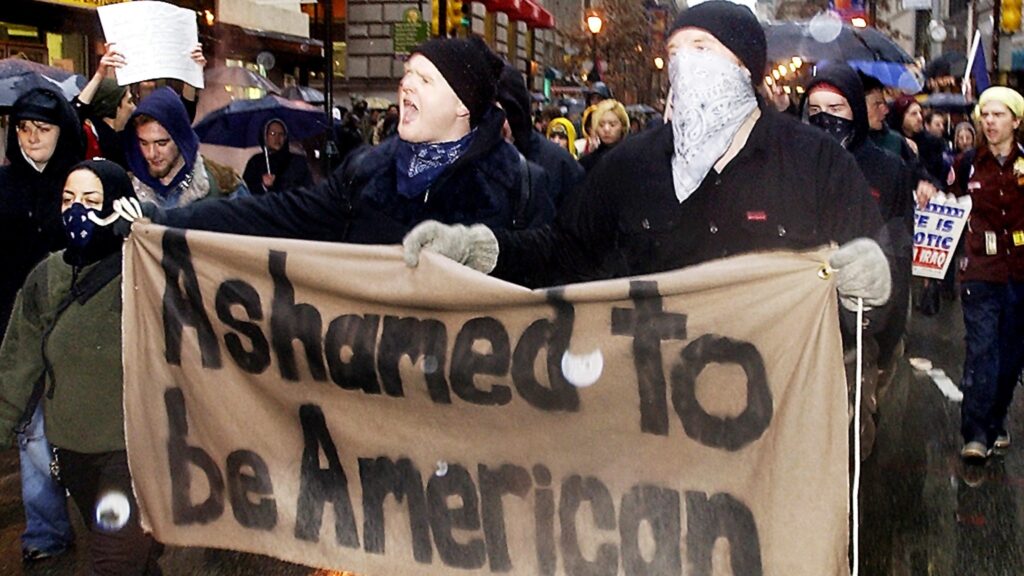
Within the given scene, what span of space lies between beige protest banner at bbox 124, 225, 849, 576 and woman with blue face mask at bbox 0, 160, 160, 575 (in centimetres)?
26

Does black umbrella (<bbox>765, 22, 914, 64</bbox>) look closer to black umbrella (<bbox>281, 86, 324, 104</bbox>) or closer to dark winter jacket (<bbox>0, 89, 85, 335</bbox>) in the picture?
black umbrella (<bbox>281, 86, 324, 104</bbox>)

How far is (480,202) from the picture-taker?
13.3 feet

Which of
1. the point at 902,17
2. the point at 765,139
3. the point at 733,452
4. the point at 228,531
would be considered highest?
the point at 902,17

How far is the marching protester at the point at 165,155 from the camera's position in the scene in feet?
17.4

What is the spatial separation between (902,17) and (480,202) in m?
59.1

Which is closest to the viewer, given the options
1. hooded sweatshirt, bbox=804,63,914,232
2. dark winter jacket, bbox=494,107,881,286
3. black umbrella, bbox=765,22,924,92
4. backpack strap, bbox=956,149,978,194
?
dark winter jacket, bbox=494,107,881,286

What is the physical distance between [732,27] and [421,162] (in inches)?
40.1

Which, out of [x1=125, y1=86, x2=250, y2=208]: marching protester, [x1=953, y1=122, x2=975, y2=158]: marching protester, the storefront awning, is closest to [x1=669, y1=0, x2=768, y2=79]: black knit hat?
[x1=125, y1=86, x2=250, y2=208]: marching protester

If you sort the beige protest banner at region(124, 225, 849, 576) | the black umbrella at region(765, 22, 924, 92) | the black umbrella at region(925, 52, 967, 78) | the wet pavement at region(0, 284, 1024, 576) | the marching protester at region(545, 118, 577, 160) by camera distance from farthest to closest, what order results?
the black umbrella at region(925, 52, 967, 78) < the marching protester at region(545, 118, 577, 160) < the black umbrella at region(765, 22, 924, 92) < the wet pavement at region(0, 284, 1024, 576) < the beige protest banner at region(124, 225, 849, 576)

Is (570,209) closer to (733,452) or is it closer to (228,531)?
(733,452)

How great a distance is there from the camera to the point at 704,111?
144 inches

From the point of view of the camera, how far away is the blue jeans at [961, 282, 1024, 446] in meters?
7.28

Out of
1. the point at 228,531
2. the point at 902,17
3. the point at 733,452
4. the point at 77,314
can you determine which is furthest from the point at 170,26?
the point at 902,17

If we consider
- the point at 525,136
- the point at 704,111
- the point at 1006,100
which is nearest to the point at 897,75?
the point at 1006,100
